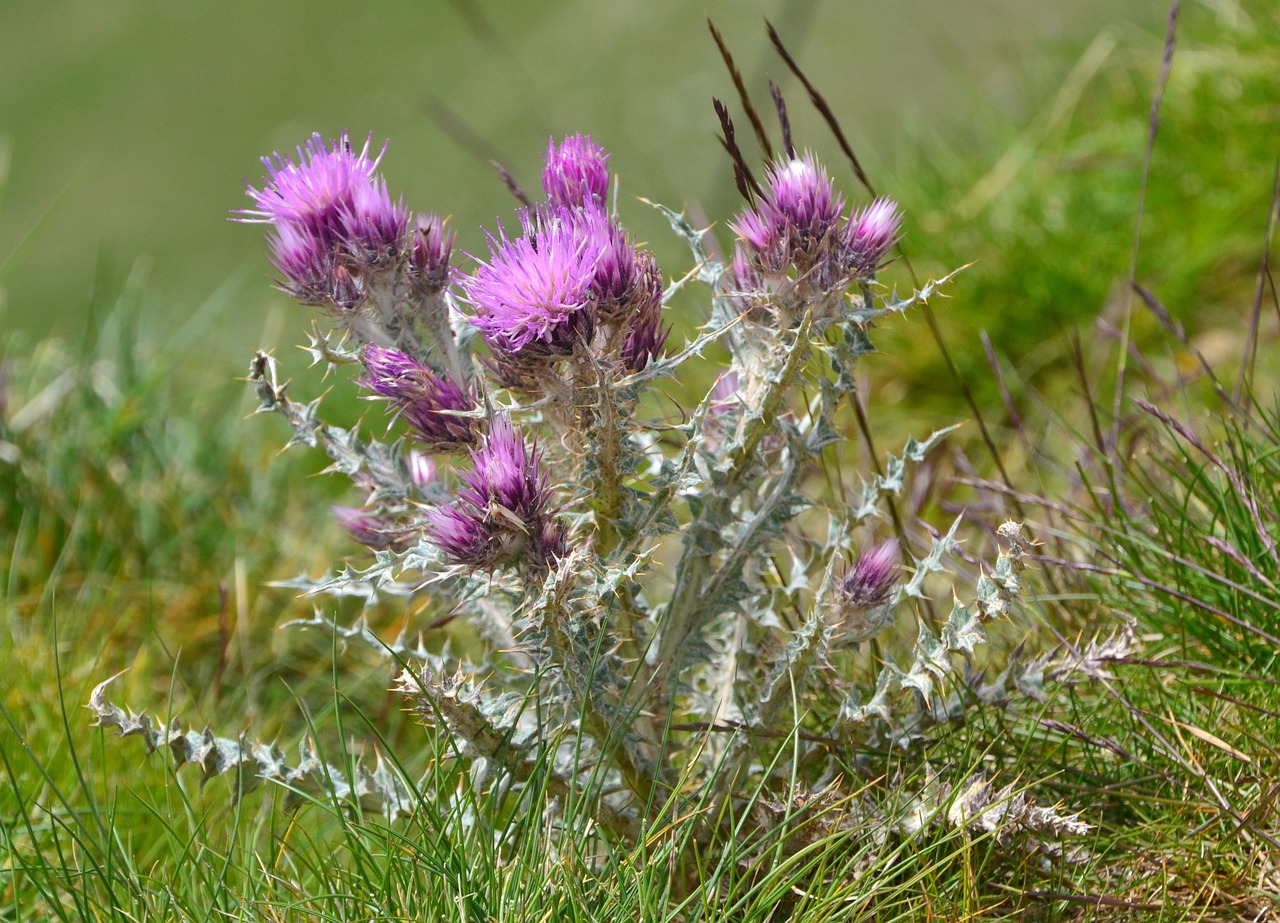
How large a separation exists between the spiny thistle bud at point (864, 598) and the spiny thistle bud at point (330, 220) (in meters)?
0.71

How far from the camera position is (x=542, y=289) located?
4.23 feet

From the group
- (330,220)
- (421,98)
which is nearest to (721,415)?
(330,220)

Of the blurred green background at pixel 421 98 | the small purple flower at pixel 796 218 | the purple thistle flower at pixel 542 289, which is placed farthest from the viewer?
the blurred green background at pixel 421 98

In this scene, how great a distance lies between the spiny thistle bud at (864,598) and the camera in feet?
4.97

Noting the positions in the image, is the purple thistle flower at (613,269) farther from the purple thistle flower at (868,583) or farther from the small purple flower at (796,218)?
the purple thistle flower at (868,583)

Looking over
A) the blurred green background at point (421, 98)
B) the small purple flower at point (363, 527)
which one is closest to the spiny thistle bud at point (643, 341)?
the small purple flower at point (363, 527)

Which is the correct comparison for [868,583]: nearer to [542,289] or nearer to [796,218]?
[796,218]

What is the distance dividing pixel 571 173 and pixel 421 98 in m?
4.32

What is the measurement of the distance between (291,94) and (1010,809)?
5284 millimetres

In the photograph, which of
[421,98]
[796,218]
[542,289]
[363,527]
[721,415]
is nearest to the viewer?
[542,289]

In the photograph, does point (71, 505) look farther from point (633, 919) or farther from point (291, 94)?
point (291, 94)

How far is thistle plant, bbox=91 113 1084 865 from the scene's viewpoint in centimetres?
135

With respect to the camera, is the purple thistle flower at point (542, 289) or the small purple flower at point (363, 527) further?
the small purple flower at point (363, 527)

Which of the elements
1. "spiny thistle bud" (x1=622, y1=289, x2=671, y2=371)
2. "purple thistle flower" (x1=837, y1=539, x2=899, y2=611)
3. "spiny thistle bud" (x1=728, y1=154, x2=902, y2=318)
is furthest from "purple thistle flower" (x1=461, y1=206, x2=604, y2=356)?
"purple thistle flower" (x1=837, y1=539, x2=899, y2=611)
